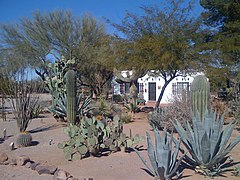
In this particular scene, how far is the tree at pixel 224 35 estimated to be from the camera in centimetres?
1563

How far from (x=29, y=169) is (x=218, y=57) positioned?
39.2 ft

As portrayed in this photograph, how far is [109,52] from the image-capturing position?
17016 mm

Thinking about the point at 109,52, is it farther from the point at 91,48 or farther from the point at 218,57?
the point at 91,48

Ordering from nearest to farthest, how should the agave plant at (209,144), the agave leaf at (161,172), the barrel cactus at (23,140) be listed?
the agave leaf at (161,172)
the agave plant at (209,144)
the barrel cactus at (23,140)

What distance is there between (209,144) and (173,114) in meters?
5.78

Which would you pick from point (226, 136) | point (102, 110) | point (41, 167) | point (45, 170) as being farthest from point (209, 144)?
point (102, 110)

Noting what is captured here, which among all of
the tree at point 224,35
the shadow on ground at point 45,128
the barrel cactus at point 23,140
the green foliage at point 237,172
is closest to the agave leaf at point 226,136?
the green foliage at point 237,172

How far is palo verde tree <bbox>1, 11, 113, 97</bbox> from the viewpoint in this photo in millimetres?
24500

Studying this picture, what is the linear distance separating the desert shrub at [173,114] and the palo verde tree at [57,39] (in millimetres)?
13347

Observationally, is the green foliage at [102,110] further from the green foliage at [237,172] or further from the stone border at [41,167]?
the green foliage at [237,172]

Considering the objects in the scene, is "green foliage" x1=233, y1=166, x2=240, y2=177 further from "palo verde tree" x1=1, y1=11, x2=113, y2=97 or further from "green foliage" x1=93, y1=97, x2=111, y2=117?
"palo verde tree" x1=1, y1=11, x2=113, y2=97

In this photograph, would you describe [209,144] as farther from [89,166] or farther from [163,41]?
[163,41]

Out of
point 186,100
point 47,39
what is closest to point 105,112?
point 186,100

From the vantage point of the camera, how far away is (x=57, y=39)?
24859 mm
